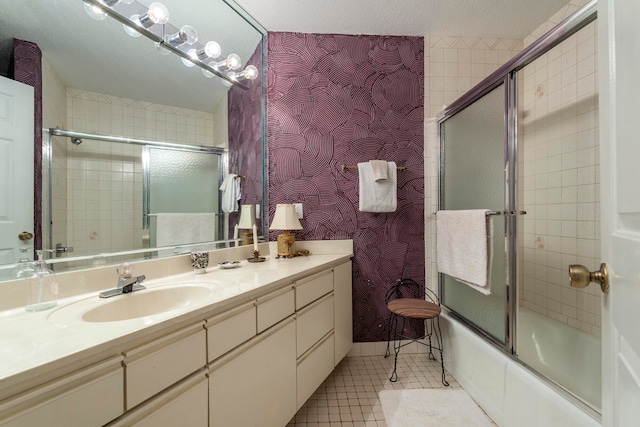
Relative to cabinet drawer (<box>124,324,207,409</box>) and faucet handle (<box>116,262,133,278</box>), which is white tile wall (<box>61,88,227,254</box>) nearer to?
faucet handle (<box>116,262,133,278</box>)

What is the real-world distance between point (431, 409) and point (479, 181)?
135cm

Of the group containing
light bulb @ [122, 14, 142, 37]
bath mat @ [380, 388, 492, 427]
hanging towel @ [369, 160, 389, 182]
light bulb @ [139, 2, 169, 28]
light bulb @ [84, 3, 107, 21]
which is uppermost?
light bulb @ [139, 2, 169, 28]

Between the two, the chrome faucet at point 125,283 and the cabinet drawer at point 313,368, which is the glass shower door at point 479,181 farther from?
the chrome faucet at point 125,283

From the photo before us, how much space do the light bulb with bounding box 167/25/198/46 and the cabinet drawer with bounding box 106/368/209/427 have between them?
1554 mm

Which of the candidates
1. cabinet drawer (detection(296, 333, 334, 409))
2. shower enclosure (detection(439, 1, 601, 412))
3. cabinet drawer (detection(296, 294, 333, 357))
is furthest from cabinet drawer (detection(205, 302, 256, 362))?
shower enclosure (detection(439, 1, 601, 412))

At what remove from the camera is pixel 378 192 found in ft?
6.49

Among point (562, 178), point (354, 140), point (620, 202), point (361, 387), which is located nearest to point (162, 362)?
point (620, 202)

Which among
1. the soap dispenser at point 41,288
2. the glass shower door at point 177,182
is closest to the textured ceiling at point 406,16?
the glass shower door at point 177,182

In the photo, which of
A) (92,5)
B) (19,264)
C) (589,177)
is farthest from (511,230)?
(92,5)

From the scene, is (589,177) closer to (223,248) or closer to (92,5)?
(223,248)

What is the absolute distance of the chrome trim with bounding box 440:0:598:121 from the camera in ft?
3.32

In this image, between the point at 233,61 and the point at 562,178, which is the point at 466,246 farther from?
the point at 233,61

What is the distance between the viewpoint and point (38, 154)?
0.95 m

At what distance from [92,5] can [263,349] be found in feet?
5.13
